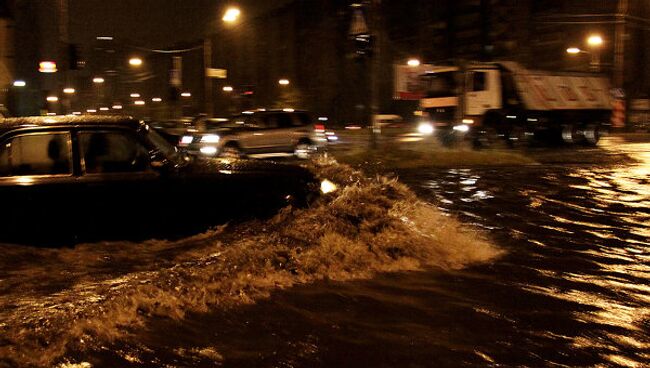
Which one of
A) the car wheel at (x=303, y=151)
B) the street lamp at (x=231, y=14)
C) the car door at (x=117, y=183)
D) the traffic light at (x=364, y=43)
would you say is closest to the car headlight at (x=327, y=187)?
the car door at (x=117, y=183)

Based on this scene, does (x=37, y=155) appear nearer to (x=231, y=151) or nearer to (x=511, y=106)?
(x=231, y=151)

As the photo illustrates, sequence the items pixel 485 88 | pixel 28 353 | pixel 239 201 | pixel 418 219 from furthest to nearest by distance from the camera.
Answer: pixel 485 88 → pixel 418 219 → pixel 239 201 → pixel 28 353

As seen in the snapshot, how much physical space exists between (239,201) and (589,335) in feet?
10.1

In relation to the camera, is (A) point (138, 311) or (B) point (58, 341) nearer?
(B) point (58, 341)

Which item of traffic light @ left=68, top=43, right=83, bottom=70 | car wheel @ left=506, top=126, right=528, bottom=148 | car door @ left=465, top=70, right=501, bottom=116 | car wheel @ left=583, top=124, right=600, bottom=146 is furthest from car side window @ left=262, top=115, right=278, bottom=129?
car wheel @ left=583, top=124, right=600, bottom=146

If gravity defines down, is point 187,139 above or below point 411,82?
below

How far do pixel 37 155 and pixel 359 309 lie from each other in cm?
290

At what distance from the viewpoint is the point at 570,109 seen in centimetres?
2747

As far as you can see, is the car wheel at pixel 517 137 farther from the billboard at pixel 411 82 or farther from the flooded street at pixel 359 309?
the flooded street at pixel 359 309

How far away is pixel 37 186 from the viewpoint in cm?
559

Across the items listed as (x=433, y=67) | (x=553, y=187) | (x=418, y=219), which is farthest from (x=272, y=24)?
(x=418, y=219)

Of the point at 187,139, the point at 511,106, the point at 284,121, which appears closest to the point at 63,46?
the point at 187,139

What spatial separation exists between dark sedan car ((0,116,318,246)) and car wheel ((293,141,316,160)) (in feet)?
44.3

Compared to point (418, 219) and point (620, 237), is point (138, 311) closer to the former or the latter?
point (418, 219)
